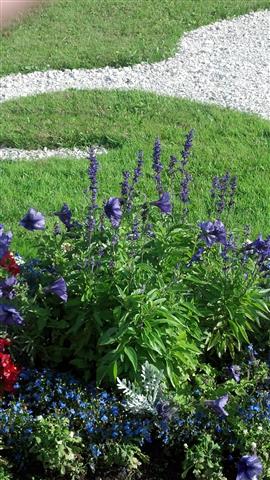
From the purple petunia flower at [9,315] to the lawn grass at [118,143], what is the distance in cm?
194

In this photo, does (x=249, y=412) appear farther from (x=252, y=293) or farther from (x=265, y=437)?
(x=252, y=293)

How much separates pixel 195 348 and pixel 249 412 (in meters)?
0.40

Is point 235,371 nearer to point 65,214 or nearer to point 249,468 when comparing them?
point 249,468

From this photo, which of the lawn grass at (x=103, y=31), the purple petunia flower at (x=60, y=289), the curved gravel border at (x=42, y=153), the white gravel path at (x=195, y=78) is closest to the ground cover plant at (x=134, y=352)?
the purple petunia flower at (x=60, y=289)

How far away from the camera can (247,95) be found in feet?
29.1

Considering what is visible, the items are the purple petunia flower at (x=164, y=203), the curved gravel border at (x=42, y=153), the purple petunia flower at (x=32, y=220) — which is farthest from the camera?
the curved gravel border at (x=42, y=153)

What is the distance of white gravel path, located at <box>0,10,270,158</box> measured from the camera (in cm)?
885

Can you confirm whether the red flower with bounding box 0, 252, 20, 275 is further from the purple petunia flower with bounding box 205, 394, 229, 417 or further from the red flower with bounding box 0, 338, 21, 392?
the purple petunia flower with bounding box 205, 394, 229, 417

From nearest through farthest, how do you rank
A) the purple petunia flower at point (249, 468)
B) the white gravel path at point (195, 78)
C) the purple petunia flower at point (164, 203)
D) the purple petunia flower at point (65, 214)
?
the purple petunia flower at point (249, 468) < the purple petunia flower at point (164, 203) < the purple petunia flower at point (65, 214) < the white gravel path at point (195, 78)

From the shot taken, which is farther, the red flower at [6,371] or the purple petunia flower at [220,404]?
the red flower at [6,371]

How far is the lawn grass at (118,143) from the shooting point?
6429 mm

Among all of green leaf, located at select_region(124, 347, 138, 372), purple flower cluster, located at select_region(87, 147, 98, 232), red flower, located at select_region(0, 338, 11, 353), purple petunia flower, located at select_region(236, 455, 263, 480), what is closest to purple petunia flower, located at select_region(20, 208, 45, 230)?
purple flower cluster, located at select_region(87, 147, 98, 232)

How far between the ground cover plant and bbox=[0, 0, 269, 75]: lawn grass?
571 cm

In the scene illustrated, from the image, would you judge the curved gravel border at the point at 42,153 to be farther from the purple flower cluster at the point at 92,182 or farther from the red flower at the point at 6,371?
the red flower at the point at 6,371
